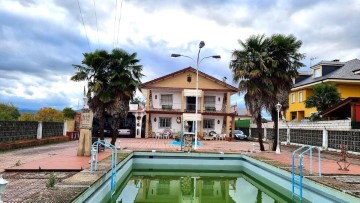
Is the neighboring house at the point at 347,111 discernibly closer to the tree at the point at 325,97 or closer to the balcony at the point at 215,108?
the tree at the point at 325,97

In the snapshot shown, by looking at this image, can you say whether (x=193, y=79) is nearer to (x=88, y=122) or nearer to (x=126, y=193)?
(x=88, y=122)

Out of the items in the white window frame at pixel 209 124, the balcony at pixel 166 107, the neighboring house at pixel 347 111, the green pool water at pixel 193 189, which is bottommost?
the green pool water at pixel 193 189

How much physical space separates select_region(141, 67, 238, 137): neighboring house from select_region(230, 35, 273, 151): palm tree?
15.5 metres

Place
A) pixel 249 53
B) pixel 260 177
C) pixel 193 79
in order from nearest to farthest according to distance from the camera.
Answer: pixel 260 177 → pixel 249 53 → pixel 193 79

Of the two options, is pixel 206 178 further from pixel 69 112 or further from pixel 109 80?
pixel 69 112

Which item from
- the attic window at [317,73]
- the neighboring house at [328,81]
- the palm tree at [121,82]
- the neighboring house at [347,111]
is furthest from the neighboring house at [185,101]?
the palm tree at [121,82]

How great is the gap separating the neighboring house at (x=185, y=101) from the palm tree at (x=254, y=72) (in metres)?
15.5

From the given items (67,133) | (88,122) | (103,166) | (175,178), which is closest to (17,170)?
(103,166)

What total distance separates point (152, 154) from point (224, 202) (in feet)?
27.8

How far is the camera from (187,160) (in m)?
18.5

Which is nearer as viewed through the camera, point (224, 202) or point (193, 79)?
point (224, 202)

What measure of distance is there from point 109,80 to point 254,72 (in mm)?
9017

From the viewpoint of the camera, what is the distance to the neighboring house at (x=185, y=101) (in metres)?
36.9

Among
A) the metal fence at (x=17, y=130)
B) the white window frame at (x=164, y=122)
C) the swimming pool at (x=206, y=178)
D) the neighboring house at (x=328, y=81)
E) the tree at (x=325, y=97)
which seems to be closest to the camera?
the swimming pool at (x=206, y=178)
